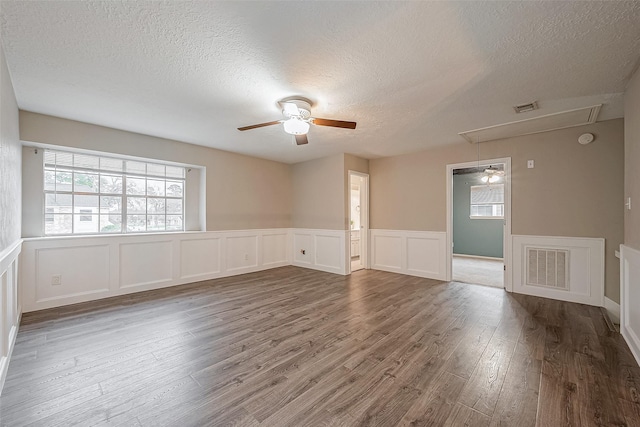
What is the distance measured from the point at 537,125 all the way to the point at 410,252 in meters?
2.92

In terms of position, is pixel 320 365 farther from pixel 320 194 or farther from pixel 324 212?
pixel 320 194

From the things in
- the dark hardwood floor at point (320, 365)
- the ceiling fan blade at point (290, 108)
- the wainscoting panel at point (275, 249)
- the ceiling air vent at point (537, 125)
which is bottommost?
the dark hardwood floor at point (320, 365)

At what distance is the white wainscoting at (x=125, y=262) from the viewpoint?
346 centimetres

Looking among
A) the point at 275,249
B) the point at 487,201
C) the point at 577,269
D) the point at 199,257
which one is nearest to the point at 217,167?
the point at 199,257

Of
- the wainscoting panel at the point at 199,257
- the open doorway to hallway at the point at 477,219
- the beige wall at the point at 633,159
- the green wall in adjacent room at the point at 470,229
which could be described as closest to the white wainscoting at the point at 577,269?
the beige wall at the point at 633,159

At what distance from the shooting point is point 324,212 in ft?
19.2

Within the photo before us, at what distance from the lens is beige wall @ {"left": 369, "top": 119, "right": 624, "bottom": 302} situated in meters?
3.58

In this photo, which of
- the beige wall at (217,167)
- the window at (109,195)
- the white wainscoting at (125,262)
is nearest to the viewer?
the white wainscoting at (125,262)

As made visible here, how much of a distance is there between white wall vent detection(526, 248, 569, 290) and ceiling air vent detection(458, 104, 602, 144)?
1815 millimetres

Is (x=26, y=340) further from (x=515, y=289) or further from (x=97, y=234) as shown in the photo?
(x=515, y=289)

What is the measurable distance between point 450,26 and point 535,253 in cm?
392

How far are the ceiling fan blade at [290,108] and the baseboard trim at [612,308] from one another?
175 inches

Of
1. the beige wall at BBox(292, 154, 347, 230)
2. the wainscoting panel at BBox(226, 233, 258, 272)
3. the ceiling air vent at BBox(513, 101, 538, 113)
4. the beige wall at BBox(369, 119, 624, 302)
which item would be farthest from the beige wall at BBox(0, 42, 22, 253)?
the beige wall at BBox(369, 119, 624, 302)

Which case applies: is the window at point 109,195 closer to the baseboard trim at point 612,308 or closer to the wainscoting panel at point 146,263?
the wainscoting panel at point 146,263
